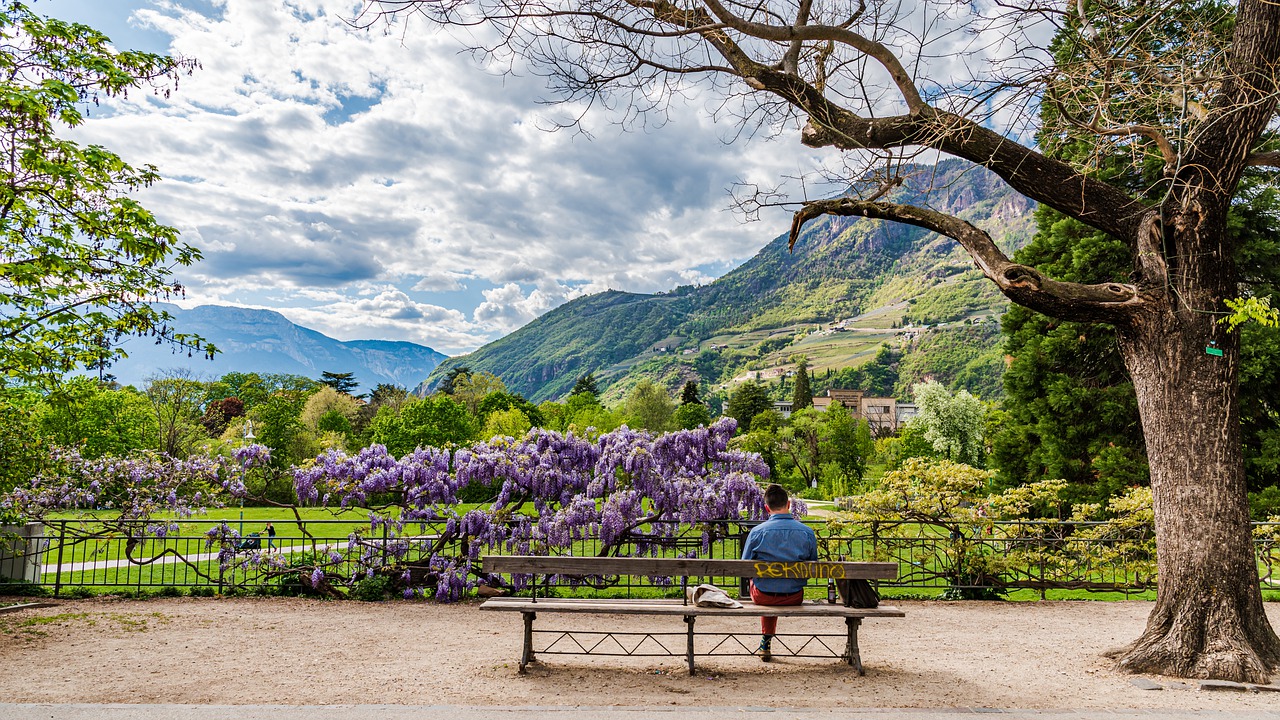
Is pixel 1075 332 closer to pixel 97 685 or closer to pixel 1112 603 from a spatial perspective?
pixel 1112 603

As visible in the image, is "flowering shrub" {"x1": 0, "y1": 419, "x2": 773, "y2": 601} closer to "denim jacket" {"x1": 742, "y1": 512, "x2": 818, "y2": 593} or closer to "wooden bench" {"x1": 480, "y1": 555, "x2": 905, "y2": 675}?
"wooden bench" {"x1": 480, "y1": 555, "x2": 905, "y2": 675}

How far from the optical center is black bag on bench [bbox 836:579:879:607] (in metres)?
5.68

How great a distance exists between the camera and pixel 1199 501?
17.8ft

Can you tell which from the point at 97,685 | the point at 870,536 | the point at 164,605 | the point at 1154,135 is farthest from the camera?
the point at 870,536

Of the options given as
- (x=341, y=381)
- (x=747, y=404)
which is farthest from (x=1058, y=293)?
(x=341, y=381)

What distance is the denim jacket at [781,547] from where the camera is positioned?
5680 mm

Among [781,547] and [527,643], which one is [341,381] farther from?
[781,547]

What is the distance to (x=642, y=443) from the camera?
10.4 m

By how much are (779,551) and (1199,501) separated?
10.6 ft

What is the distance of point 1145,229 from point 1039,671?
377 centimetres

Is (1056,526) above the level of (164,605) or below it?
above

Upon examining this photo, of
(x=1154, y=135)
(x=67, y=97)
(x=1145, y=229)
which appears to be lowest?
(x=1145, y=229)

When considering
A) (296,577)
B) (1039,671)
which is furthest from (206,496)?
(1039,671)

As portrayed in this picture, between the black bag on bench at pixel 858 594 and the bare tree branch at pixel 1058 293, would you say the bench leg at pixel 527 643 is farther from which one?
the bare tree branch at pixel 1058 293
